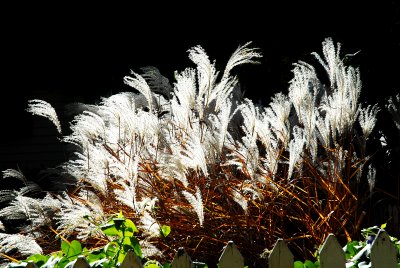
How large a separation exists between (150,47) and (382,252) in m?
6.32

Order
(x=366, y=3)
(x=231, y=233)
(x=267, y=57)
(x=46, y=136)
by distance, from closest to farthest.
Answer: (x=231, y=233)
(x=366, y=3)
(x=267, y=57)
(x=46, y=136)

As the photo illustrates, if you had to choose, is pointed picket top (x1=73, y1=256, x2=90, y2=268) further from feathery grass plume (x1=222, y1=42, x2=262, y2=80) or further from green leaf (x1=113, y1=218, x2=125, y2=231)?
feathery grass plume (x1=222, y1=42, x2=262, y2=80)

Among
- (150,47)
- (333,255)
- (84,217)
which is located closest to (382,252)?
(333,255)

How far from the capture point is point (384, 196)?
382 centimetres

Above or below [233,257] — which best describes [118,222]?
above

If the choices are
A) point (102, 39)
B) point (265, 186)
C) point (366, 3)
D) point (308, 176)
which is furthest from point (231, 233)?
point (102, 39)

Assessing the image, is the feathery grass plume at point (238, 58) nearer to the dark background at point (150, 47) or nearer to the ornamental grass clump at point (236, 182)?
the ornamental grass clump at point (236, 182)

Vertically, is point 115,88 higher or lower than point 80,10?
lower

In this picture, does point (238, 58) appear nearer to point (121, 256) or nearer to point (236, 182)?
point (236, 182)

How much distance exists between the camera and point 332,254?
7.33ft

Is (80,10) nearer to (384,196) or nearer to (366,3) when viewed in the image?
(366,3)

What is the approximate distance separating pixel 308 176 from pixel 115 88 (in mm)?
5329

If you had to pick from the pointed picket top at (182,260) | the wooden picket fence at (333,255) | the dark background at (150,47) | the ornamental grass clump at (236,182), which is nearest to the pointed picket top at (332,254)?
the wooden picket fence at (333,255)

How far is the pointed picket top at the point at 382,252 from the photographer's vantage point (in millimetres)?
2229
